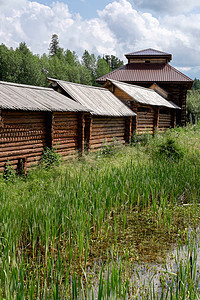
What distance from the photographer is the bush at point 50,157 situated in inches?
403

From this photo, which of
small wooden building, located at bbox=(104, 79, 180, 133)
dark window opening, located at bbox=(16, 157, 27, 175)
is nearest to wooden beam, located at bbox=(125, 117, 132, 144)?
small wooden building, located at bbox=(104, 79, 180, 133)

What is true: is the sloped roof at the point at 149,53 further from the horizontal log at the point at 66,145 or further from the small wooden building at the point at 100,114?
the horizontal log at the point at 66,145

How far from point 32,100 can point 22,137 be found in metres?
1.27

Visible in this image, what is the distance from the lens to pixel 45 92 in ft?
39.3

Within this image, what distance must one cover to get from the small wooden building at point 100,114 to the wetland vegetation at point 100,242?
19.1 ft

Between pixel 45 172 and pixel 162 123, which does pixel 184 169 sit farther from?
pixel 162 123

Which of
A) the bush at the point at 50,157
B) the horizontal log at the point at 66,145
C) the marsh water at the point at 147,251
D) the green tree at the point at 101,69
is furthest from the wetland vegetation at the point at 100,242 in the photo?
the green tree at the point at 101,69

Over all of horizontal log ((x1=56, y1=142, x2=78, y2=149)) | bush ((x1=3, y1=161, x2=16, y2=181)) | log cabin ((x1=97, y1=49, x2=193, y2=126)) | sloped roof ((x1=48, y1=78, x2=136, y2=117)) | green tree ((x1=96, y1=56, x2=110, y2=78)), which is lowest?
bush ((x1=3, y1=161, x2=16, y2=181))

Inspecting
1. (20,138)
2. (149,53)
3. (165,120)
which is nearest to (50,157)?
(20,138)

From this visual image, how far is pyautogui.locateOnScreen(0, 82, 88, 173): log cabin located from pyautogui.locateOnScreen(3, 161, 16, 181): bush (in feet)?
0.33

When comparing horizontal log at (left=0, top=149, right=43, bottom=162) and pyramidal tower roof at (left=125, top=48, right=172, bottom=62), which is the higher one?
pyramidal tower roof at (left=125, top=48, right=172, bottom=62)

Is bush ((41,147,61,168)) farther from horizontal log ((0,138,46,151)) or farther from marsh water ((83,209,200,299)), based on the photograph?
marsh water ((83,209,200,299))

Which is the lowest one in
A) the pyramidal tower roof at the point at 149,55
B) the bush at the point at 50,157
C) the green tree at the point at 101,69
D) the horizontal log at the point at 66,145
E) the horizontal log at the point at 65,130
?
the bush at the point at 50,157

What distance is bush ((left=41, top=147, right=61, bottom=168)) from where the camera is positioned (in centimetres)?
1024
